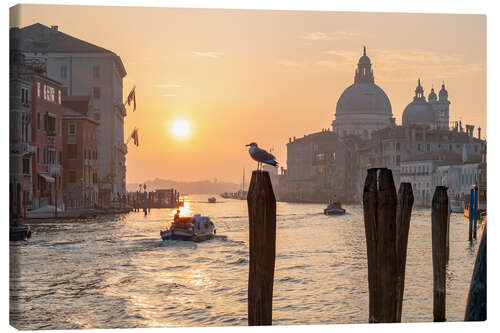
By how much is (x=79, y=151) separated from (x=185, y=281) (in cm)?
859

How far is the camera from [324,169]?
54.7m

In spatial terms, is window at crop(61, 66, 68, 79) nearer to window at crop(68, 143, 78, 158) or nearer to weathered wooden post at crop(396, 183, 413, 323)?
window at crop(68, 143, 78, 158)

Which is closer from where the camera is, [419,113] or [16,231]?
[16,231]

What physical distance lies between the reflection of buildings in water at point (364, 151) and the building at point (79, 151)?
558 inches

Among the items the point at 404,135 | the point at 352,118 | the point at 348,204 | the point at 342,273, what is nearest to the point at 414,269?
the point at 342,273

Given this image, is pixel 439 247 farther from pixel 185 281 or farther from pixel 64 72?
pixel 64 72

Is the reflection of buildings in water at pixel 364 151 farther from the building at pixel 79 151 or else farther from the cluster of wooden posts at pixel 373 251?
the cluster of wooden posts at pixel 373 251

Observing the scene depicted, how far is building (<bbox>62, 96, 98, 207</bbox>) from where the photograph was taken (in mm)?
17016

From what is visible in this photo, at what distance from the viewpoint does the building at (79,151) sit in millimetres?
17016

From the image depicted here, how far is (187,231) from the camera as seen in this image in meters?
18.7

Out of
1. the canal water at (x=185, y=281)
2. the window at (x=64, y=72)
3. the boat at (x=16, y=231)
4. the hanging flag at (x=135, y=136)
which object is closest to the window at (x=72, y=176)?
the canal water at (x=185, y=281)

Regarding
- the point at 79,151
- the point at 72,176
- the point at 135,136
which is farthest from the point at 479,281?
the point at 79,151

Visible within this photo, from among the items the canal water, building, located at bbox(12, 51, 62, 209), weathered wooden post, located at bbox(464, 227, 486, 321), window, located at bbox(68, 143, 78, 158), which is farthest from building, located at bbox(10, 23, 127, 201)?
weathered wooden post, located at bbox(464, 227, 486, 321)

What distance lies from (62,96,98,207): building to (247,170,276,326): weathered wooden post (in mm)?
11672
